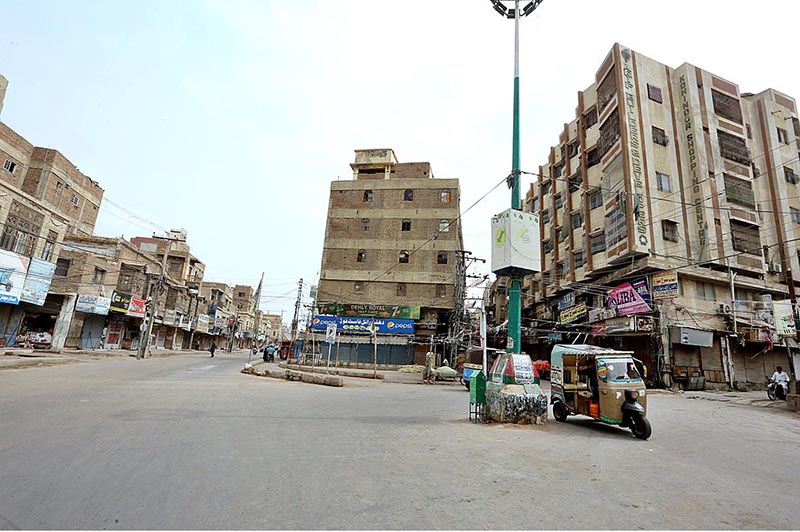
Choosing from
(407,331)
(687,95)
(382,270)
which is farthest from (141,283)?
(687,95)

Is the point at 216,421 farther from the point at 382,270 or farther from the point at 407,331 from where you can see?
the point at 382,270

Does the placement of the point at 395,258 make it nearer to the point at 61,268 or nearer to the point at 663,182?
the point at 663,182

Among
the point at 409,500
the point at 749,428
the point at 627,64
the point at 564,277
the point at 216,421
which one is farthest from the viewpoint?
the point at 564,277

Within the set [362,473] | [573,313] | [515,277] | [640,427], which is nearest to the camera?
[362,473]

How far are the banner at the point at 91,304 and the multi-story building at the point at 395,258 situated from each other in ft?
61.1

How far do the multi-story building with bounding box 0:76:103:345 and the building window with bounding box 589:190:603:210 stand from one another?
125 feet

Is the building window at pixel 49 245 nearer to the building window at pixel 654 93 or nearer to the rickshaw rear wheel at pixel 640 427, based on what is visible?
the rickshaw rear wheel at pixel 640 427

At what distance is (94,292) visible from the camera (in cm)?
3494

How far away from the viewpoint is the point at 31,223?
90.1 ft

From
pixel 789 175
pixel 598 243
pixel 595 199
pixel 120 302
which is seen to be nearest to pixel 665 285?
pixel 598 243

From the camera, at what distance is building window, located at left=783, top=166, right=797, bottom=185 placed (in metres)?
30.6

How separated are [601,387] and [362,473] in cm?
653

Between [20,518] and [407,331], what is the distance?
33394 millimetres

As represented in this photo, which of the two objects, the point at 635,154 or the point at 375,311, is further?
the point at 375,311
